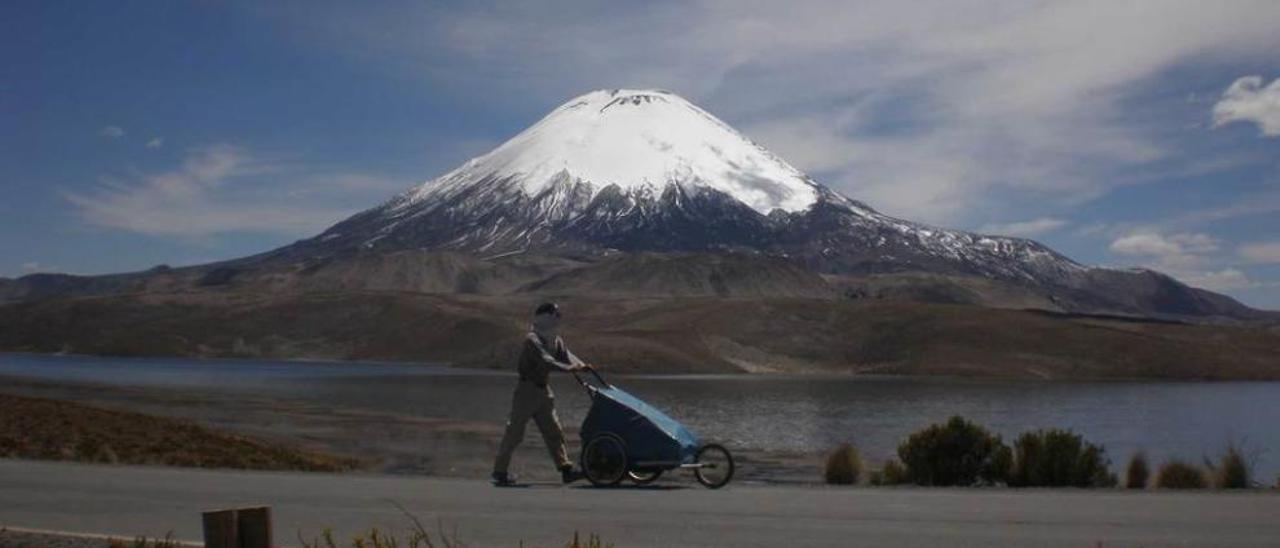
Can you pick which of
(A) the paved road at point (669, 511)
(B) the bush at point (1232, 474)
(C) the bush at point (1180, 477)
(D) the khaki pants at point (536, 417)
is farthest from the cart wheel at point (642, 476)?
(B) the bush at point (1232, 474)

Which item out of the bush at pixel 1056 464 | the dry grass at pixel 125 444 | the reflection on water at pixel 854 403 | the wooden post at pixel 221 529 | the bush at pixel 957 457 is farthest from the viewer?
the reflection on water at pixel 854 403

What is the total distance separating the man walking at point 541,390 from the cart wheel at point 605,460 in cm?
30

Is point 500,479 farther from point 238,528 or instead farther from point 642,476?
point 238,528

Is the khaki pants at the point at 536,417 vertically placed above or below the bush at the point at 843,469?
above

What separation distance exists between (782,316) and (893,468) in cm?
10559

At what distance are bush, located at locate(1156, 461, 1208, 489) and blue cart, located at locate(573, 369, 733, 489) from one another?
592cm

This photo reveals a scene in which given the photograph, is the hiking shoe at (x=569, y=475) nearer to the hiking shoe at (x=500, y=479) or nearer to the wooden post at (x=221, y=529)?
the hiking shoe at (x=500, y=479)

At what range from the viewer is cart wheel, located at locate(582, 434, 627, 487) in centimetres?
1401

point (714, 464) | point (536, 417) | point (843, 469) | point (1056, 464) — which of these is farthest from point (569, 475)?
point (1056, 464)

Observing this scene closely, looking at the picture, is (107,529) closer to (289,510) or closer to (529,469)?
(289,510)

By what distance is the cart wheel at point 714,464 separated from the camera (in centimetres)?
1438

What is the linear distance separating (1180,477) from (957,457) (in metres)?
2.74

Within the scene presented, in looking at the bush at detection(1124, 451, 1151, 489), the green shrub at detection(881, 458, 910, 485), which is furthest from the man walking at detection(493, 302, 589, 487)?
the bush at detection(1124, 451, 1151, 489)

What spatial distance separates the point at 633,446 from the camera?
14.1m
